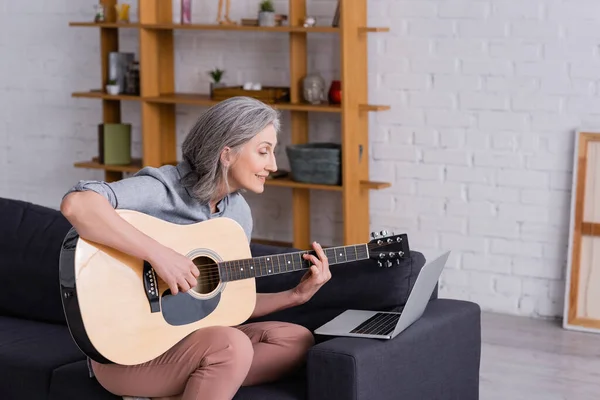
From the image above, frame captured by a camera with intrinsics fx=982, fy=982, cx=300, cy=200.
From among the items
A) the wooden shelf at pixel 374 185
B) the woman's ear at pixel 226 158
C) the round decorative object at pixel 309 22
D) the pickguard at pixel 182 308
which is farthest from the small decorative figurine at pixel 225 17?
the pickguard at pixel 182 308

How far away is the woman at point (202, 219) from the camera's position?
8.14 ft

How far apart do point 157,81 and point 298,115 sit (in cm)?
80

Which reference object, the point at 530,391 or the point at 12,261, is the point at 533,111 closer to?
the point at 530,391

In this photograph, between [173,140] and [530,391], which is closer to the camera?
[530,391]

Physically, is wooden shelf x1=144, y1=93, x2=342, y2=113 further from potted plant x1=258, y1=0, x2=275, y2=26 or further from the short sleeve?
the short sleeve

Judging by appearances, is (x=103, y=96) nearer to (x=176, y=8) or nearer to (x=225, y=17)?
(x=176, y=8)

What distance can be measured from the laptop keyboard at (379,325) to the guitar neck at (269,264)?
0.19m

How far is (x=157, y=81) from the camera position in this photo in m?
5.14

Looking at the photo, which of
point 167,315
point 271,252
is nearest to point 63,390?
point 167,315

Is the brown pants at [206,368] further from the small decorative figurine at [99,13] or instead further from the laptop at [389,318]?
the small decorative figurine at [99,13]

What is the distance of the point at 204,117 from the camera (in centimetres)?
272

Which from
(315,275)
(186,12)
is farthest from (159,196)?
(186,12)

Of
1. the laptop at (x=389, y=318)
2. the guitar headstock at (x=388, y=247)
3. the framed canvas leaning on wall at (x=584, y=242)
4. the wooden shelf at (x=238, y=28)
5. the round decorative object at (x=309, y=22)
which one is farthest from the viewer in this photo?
the round decorative object at (x=309, y=22)

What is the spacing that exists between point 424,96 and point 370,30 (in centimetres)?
41
